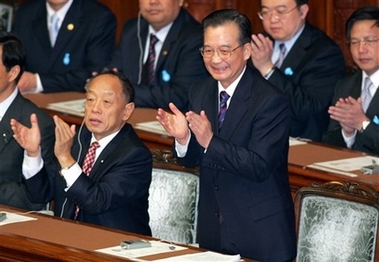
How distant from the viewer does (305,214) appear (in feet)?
14.1

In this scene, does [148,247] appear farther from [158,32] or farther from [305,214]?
[158,32]

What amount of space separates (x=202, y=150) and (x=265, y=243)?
15.1 inches

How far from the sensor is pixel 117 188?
4266mm

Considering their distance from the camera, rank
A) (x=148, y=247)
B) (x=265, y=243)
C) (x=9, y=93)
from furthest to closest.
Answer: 1. (x=9, y=93)
2. (x=265, y=243)
3. (x=148, y=247)

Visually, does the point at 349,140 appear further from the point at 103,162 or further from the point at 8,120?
the point at 8,120

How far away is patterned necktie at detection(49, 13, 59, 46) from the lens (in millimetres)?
6461

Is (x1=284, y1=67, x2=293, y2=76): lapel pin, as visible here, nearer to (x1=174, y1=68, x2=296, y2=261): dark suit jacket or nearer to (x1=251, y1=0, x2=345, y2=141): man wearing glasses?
(x1=251, y1=0, x2=345, y2=141): man wearing glasses

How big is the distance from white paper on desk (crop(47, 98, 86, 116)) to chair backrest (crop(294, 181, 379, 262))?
1.75 m

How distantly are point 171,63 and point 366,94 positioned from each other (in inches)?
42.4

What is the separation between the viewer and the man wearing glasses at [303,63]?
5.59 m

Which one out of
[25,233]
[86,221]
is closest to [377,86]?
[86,221]

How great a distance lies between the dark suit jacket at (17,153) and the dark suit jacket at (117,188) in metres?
0.22

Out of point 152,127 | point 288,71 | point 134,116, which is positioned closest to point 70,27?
point 134,116

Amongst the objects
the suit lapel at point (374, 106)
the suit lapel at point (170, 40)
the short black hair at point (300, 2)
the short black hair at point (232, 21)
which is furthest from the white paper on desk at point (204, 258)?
the suit lapel at point (170, 40)
